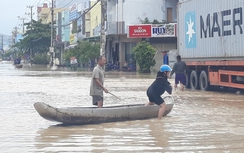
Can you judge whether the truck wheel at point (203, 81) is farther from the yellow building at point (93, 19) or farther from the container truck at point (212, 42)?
the yellow building at point (93, 19)

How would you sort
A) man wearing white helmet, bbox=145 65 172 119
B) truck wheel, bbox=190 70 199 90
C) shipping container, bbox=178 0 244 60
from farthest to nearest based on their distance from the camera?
truck wheel, bbox=190 70 199 90 < shipping container, bbox=178 0 244 60 < man wearing white helmet, bbox=145 65 172 119

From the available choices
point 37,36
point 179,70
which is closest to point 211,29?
point 179,70

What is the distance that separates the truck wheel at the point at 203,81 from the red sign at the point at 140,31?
2298 cm

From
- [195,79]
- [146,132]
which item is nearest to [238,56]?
[195,79]

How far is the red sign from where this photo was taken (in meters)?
45.6

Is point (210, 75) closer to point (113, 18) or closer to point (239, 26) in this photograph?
point (239, 26)

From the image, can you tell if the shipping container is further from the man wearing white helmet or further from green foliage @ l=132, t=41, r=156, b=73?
green foliage @ l=132, t=41, r=156, b=73

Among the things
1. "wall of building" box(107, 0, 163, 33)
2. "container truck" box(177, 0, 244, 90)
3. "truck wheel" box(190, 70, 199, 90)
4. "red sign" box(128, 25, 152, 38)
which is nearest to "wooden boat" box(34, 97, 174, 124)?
"container truck" box(177, 0, 244, 90)

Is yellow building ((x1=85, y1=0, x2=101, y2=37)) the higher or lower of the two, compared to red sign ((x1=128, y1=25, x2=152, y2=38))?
higher

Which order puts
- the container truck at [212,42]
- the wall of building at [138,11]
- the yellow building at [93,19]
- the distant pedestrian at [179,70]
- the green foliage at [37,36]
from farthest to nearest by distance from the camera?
1. the green foliage at [37,36]
2. the yellow building at [93,19]
3. the wall of building at [138,11]
4. the distant pedestrian at [179,70]
5. the container truck at [212,42]

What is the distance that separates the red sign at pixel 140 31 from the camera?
4559 cm

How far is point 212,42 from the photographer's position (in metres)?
→ 21.1

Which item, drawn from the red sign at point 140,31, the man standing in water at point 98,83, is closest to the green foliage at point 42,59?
the red sign at point 140,31

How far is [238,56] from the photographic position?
1898 cm
